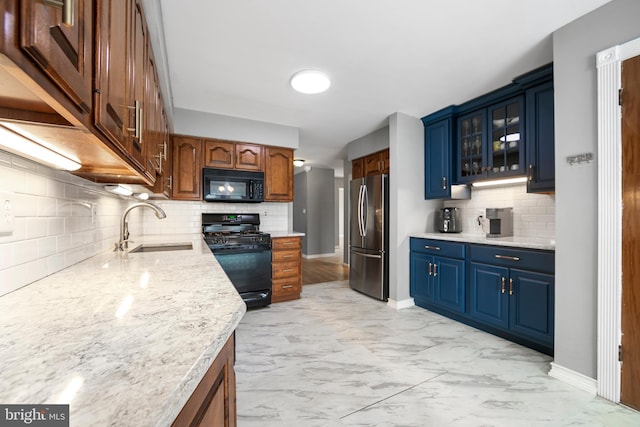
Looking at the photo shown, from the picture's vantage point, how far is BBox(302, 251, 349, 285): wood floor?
4.96 meters

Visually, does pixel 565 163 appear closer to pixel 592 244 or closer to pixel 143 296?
pixel 592 244

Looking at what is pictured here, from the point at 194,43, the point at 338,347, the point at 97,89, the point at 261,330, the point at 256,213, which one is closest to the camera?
the point at 97,89

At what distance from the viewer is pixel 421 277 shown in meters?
3.32

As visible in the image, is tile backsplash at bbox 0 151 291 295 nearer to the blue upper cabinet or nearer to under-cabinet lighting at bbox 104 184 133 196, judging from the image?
under-cabinet lighting at bbox 104 184 133 196

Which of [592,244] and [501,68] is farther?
[501,68]

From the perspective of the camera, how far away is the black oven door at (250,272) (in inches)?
126

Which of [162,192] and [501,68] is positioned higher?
[501,68]

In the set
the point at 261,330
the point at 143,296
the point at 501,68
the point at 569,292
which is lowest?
the point at 261,330

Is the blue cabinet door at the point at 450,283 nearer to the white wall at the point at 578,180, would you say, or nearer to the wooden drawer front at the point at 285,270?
the white wall at the point at 578,180

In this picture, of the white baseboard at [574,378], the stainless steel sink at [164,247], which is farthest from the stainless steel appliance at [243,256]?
the white baseboard at [574,378]

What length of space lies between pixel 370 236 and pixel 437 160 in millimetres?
1326

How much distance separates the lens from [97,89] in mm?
670

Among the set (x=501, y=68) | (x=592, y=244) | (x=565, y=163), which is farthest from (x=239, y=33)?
(x=592, y=244)

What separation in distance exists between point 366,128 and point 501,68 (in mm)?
1889
